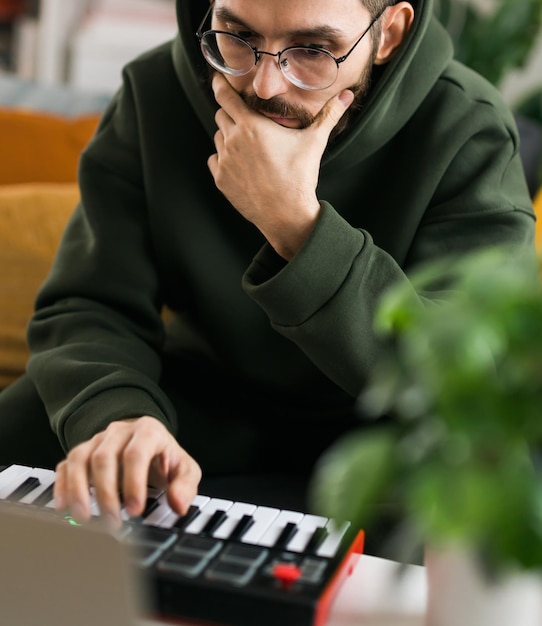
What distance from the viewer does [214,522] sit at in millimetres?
923

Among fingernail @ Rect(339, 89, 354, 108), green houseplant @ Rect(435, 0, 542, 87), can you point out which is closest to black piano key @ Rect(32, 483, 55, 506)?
fingernail @ Rect(339, 89, 354, 108)

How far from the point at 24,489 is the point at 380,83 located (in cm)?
73

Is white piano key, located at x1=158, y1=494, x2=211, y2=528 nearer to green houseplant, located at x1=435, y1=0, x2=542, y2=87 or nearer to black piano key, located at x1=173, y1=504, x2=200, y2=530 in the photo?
black piano key, located at x1=173, y1=504, x2=200, y2=530

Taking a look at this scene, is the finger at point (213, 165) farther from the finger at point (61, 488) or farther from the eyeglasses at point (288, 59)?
the finger at point (61, 488)

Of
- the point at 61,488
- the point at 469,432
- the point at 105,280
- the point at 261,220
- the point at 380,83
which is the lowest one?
the point at 105,280

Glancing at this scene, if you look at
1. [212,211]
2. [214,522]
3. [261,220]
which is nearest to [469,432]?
[214,522]

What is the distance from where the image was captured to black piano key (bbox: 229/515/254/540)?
0.89 m

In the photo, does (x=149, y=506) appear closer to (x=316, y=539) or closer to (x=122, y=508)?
(x=122, y=508)

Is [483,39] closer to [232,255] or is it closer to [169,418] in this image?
[232,255]

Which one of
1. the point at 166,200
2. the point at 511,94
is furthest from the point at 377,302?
the point at 511,94

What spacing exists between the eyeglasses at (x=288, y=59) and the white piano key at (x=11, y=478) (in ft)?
1.91

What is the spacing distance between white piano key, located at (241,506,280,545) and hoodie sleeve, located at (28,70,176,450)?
439 mm

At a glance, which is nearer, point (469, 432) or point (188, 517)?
point (469, 432)

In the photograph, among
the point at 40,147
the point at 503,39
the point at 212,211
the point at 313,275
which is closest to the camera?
the point at 313,275
